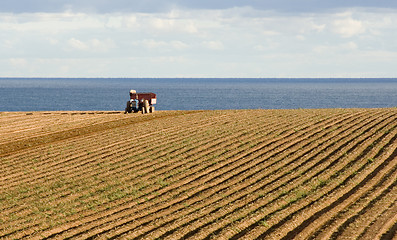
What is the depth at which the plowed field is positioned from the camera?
15.8m

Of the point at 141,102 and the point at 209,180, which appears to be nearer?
the point at 209,180

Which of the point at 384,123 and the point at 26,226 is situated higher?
the point at 384,123

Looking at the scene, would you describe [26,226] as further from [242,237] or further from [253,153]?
[253,153]

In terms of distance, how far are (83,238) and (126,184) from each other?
5721 millimetres

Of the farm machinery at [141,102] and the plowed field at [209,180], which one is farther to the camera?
the farm machinery at [141,102]

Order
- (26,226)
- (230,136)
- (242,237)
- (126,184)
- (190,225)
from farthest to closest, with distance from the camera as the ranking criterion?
(230,136), (126,184), (26,226), (190,225), (242,237)

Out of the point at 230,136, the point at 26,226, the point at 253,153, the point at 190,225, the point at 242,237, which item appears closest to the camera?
the point at 242,237

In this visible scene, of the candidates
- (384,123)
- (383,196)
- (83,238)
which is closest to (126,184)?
(83,238)

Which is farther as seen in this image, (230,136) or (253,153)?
(230,136)

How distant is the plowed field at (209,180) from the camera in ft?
52.0

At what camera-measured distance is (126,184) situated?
69.5 ft

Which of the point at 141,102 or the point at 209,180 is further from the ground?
the point at 141,102

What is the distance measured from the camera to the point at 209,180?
20.8 metres

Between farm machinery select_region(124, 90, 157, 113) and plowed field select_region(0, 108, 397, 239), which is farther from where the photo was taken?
farm machinery select_region(124, 90, 157, 113)
